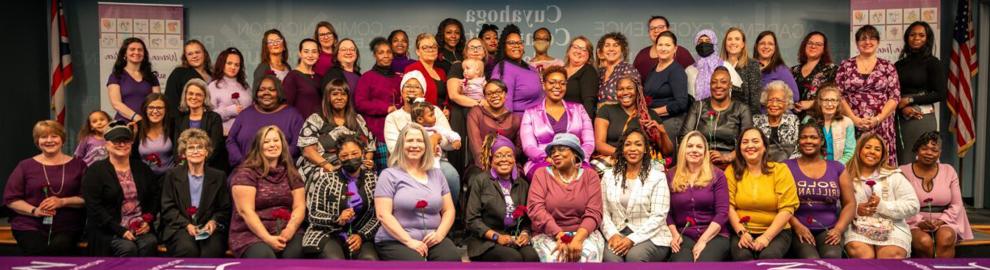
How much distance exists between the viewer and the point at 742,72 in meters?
7.30

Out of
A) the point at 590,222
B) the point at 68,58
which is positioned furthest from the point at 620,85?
the point at 68,58

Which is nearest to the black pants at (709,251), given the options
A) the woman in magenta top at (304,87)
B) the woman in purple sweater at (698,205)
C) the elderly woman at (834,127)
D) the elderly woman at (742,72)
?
the woman in purple sweater at (698,205)

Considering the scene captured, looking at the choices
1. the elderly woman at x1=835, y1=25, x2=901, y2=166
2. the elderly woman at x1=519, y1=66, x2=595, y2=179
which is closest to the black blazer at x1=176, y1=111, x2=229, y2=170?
the elderly woman at x1=519, y1=66, x2=595, y2=179

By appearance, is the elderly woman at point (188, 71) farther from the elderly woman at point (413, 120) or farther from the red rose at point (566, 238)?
the red rose at point (566, 238)

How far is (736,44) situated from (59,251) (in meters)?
4.46

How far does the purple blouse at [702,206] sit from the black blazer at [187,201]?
101 inches

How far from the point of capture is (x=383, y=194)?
6.05 metres

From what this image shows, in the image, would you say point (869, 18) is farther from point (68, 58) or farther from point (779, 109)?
point (68, 58)

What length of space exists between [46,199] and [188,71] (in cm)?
152

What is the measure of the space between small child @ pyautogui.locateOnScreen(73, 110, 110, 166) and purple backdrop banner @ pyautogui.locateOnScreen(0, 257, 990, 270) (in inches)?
47.8

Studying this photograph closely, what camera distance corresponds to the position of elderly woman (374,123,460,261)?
6.02m

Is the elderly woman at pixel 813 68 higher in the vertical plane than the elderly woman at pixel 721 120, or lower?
higher

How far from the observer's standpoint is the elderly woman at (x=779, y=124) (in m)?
6.83

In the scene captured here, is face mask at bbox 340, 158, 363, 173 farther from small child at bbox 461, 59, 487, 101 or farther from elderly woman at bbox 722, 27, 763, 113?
elderly woman at bbox 722, 27, 763, 113
